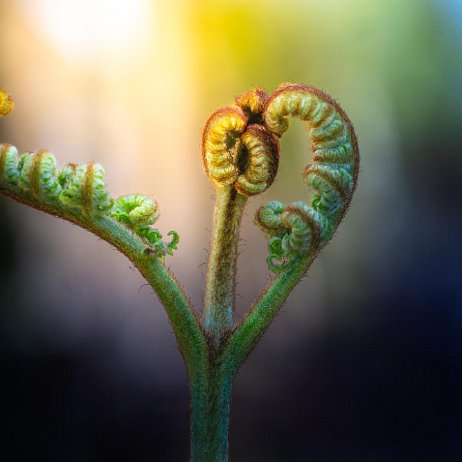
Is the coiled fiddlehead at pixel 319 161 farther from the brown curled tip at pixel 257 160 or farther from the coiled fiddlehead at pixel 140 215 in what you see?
the coiled fiddlehead at pixel 140 215

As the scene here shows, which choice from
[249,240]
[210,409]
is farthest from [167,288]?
[249,240]

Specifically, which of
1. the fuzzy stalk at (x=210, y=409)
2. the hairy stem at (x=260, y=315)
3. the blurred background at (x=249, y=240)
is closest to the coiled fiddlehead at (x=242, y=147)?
the hairy stem at (x=260, y=315)

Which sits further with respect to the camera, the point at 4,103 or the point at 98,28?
the point at 98,28

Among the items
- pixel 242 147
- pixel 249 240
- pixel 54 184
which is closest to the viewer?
pixel 54 184

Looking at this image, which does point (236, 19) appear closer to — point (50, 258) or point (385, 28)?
point (385, 28)

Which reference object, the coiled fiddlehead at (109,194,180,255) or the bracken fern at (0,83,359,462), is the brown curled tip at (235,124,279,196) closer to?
the bracken fern at (0,83,359,462)

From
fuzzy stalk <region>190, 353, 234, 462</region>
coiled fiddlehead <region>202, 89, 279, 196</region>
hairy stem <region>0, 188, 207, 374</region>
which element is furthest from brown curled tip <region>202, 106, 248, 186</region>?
fuzzy stalk <region>190, 353, 234, 462</region>

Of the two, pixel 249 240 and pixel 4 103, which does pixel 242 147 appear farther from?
pixel 249 240

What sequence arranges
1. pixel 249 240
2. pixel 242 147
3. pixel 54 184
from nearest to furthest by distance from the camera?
pixel 54 184
pixel 242 147
pixel 249 240
